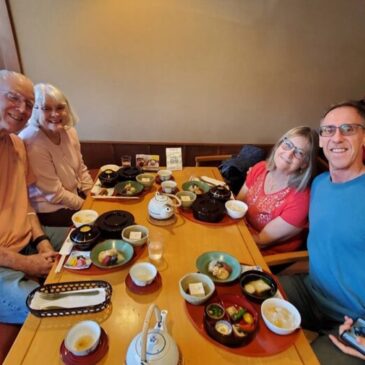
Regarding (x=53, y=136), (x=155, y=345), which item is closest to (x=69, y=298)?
(x=155, y=345)

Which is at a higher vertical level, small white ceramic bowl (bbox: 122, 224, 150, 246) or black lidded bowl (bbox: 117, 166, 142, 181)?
small white ceramic bowl (bbox: 122, 224, 150, 246)

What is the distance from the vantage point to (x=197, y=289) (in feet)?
3.24

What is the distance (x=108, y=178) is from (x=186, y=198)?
541 millimetres

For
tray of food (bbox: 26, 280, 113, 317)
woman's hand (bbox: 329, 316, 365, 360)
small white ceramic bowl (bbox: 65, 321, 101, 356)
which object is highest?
small white ceramic bowl (bbox: 65, 321, 101, 356)

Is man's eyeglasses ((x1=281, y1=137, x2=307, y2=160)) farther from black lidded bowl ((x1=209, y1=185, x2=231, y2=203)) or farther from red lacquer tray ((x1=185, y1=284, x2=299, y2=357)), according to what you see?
red lacquer tray ((x1=185, y1=284, x2=299, y2=357))

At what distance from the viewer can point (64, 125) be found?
1.88 meters

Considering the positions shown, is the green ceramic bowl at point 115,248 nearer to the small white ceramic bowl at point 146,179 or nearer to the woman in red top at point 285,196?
the small white ceramic bowl at point 146,179

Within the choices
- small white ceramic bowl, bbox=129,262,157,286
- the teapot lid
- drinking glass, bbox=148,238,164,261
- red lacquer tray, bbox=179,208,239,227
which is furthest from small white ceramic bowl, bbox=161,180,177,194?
the teapot lid

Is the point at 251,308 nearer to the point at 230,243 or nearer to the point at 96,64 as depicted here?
A: the point at 230,243

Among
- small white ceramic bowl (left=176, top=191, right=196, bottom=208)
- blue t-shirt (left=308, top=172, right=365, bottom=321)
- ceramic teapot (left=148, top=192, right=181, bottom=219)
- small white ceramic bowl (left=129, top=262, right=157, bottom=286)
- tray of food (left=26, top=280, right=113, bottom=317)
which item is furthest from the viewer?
small white ceramic bowl (left=176, top=191, right=196, bottom=208)

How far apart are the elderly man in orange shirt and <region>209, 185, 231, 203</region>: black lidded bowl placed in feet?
2.89

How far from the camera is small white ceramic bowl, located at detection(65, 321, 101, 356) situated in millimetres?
771

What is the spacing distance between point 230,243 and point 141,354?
71 cm

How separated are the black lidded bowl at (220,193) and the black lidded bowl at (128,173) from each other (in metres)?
0.53
